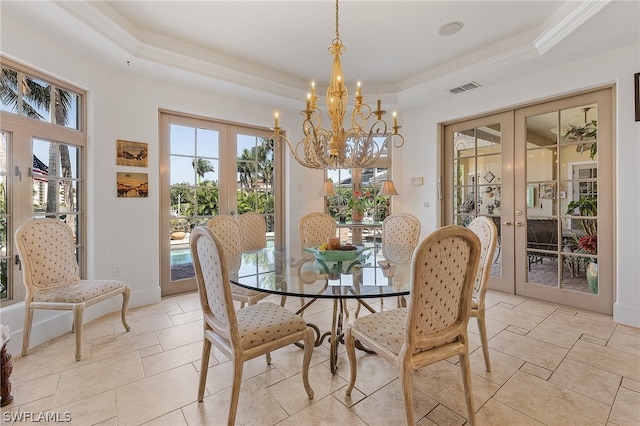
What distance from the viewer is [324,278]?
189cm

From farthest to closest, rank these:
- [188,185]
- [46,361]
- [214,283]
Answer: [188,185] < [46,361] < [214,283]

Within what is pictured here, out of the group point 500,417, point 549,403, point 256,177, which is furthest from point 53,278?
point 549,403

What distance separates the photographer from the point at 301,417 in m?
A: 1.59

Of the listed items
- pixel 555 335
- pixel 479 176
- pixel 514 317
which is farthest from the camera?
pixel 479 176

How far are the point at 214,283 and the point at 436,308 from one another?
3.61 ft

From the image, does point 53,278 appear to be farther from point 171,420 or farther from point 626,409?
point 626,409

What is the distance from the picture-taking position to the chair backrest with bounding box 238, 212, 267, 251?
329 centimetres

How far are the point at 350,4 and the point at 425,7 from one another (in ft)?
2.13

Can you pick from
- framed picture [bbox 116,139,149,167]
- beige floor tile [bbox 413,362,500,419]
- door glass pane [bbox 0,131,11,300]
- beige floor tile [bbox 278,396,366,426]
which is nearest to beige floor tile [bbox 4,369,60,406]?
door glass pane [bbox 0,131,11,300]

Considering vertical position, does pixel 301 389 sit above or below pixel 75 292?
below

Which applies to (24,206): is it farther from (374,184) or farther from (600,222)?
(600,222)

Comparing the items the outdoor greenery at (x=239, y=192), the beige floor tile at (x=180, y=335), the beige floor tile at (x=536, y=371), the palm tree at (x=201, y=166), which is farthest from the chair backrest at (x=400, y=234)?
the palm tree at (x=201, y=166)

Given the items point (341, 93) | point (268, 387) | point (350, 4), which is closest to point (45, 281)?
point (268, 387)

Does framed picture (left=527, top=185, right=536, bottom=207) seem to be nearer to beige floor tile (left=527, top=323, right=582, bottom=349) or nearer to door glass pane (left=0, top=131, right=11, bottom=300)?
beige floor tile (left=527, top=323, right=582, bottom=349)
